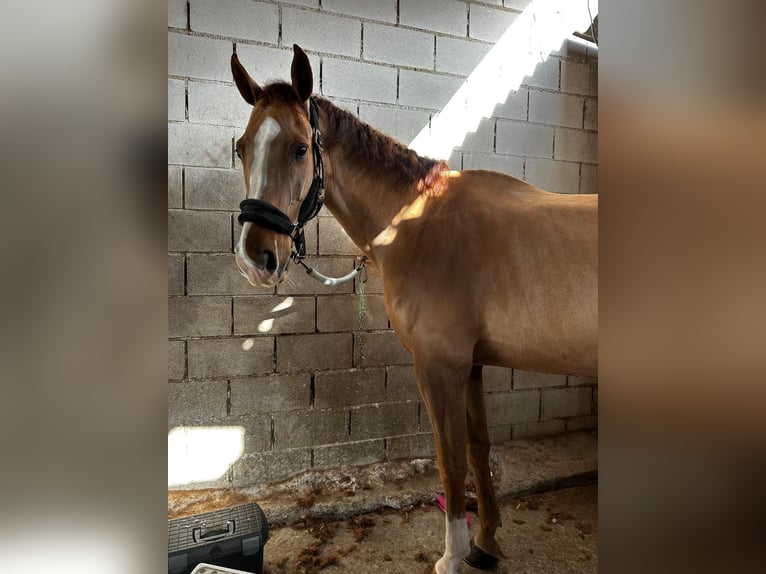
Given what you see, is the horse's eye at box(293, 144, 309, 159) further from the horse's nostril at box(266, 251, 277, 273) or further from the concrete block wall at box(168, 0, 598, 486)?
the concrete block wall at box(168, 0, 598, 486)

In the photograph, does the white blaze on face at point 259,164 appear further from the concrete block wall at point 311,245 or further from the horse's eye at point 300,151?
the concrete block wall at point 311,245

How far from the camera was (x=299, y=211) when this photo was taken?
1198 mm

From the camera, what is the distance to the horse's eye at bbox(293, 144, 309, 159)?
1.16 metres

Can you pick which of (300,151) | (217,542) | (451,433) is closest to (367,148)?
(300,151)

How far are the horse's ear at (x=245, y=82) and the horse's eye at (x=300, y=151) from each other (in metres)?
0.22

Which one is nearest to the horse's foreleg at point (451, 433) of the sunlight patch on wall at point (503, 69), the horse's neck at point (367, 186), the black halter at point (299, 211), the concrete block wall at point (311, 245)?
the horse's neck at point (367, 186)

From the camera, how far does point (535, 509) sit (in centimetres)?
170

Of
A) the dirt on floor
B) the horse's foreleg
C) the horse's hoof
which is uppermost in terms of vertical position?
the horse's foreleg

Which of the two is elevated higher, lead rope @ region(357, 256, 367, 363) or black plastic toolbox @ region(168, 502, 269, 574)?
lead rope @ region(357, 256, 367, 363)

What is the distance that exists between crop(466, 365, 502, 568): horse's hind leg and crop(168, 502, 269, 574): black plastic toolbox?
2.21 feet

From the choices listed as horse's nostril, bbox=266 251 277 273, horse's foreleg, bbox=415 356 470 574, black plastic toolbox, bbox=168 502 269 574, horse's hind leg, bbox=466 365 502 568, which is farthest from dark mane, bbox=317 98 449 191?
black plastic toolbox, bbox=168 502 269 574
